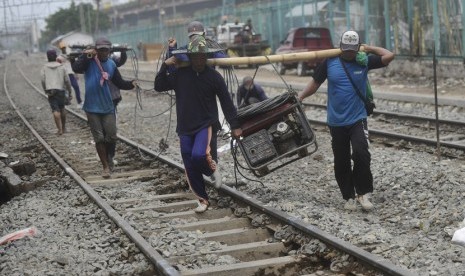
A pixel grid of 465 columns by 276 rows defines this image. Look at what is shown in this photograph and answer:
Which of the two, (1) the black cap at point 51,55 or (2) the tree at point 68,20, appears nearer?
(1) the black cap at point 51,55

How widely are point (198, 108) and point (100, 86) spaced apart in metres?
2.66

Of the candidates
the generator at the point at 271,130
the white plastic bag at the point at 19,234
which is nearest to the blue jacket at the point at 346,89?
the generator at the point at 271,130

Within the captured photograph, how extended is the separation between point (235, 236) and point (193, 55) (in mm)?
1957

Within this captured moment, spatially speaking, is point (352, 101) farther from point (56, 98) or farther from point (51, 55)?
point (56, 98)

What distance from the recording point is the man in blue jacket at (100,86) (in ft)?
31.7

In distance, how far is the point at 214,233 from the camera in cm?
684

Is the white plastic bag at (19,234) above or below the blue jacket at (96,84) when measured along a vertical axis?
below

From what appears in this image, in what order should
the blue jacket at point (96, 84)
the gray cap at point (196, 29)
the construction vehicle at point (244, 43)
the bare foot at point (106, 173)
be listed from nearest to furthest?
the gray cap at point (196, 29) → the blue jacket at point (96, 84) → the bare foot at point (106, 173) → the construction vehicle at point (244, 43)

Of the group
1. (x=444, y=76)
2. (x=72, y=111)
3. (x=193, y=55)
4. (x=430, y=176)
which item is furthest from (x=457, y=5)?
(x=193, y=55)

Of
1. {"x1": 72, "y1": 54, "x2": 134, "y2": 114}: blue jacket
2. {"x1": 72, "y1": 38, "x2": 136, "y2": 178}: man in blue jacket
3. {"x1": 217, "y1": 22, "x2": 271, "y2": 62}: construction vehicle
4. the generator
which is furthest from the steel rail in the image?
{"x1": 217, "y1": 22, "x2": 271, "y2": 62}: construction vehicle

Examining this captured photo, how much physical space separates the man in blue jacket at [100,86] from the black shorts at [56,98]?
543 centimetres

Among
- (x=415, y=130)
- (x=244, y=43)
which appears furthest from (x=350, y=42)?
(x=244, y=43)

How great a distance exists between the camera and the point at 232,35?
133 ft

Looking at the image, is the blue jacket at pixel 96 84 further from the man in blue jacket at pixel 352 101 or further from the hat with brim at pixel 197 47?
the man in blue jacket at pixel 352 101
